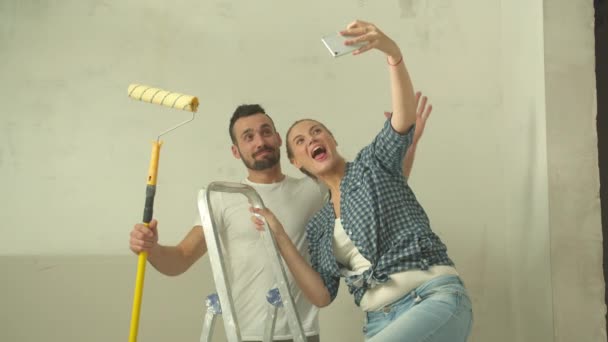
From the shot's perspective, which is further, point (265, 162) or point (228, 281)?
point (265, 162)

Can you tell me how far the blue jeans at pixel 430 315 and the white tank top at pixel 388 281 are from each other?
0.05ft

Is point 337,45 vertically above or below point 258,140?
above

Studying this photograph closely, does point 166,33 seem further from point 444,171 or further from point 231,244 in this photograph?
point 444,171

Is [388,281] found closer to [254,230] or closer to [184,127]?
[254,230]

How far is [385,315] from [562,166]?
0.66m

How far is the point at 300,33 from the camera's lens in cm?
263

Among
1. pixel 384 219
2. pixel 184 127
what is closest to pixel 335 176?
pixel 384 219

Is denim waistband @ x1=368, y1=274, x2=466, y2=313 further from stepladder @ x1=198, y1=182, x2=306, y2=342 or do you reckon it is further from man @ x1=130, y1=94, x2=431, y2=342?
man @ x1=130, y1=94, x2=431, y2=342

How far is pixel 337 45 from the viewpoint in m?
1.35

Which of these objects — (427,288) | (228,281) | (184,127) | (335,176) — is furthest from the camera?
(184,127)

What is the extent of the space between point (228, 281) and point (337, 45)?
1.93 ft

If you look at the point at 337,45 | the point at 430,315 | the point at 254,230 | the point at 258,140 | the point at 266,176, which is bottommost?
the point at 430,315

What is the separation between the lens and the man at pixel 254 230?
74.9 inches

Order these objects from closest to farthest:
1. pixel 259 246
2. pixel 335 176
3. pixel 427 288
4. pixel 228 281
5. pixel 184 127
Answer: pixel 228 281, pixel 427 288, pixel 335 176, pixel 259 246, pixel 184 127
